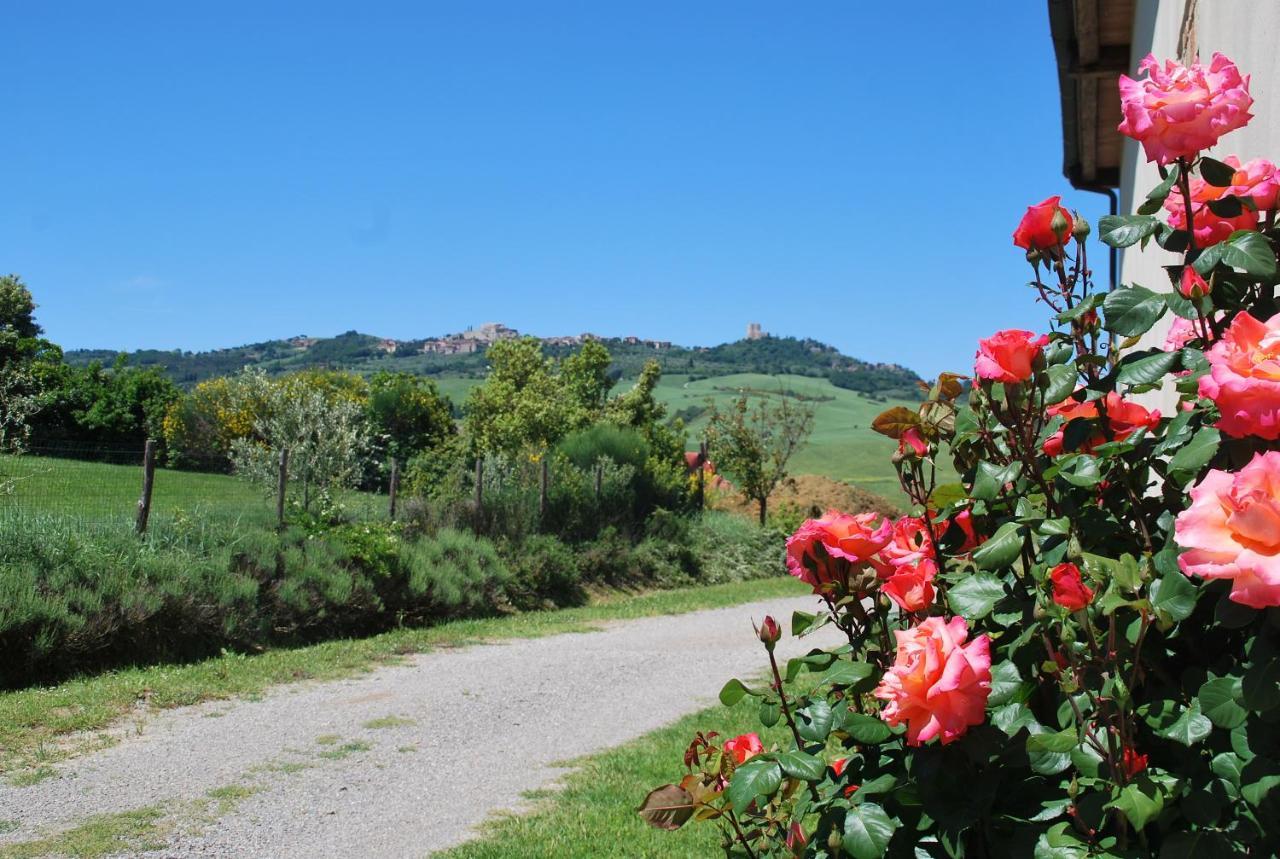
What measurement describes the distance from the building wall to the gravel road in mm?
4307

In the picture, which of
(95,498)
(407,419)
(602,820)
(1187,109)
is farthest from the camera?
(407,419)

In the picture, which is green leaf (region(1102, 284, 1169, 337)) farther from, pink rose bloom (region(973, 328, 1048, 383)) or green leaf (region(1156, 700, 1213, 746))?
green leaf (region(1156, 700, 1213, 746))

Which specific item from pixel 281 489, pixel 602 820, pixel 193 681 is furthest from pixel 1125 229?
pixel 281 489

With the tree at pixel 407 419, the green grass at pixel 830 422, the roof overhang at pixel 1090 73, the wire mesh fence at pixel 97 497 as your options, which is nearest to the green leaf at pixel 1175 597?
the roof overhang at pixel 1090 73

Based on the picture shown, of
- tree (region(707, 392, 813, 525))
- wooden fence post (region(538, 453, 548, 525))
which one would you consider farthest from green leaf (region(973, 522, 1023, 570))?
tree (region(707, 392, 813, 525))

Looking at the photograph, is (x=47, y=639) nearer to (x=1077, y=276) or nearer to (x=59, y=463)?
(x=59, y=463)

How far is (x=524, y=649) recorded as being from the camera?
11.4 meters

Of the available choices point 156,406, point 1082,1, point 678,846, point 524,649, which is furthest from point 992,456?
point 156,406

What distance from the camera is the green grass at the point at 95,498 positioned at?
10609mm

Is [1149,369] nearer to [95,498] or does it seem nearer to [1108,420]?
[1108,420]

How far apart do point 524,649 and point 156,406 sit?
→ 29.7 m

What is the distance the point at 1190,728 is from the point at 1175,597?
21 centimetres

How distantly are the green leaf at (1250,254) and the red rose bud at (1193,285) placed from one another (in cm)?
6

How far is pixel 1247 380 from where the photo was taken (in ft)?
4.83
